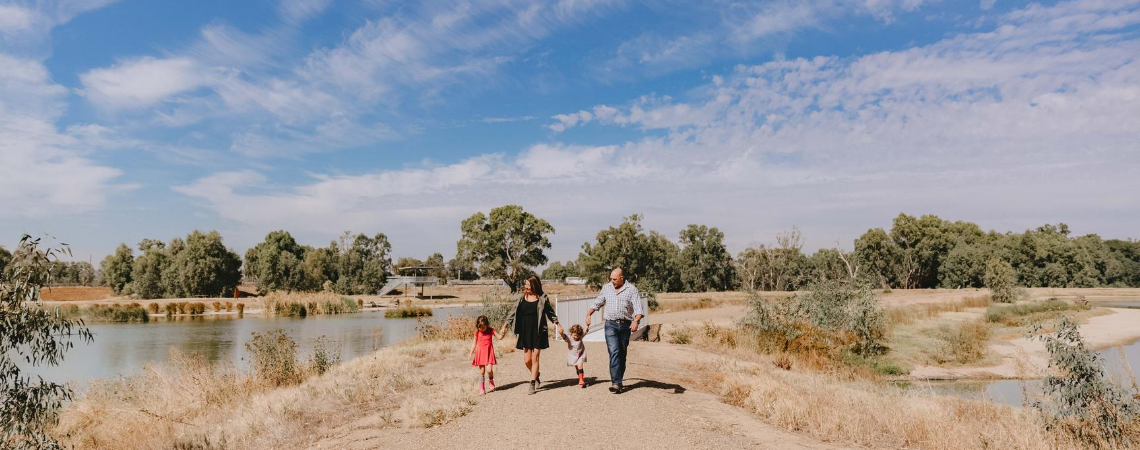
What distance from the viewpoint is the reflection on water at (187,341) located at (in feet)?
69.1

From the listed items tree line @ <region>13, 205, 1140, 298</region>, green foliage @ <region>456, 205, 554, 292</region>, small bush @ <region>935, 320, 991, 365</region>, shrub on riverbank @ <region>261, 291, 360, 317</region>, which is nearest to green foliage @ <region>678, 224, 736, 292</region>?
tree line @ <region>13, 205, 1140, 298</region>

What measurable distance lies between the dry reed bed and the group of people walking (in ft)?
3.17

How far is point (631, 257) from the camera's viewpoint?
72.9 m

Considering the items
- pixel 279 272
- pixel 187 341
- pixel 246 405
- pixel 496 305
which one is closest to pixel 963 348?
pixel 496 305

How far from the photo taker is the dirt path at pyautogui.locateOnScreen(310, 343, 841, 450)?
7684 millimetres

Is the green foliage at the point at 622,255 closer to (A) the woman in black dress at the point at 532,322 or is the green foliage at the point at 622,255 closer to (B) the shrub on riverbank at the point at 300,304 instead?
(B) the shrub on riverbank at the point at 300,304

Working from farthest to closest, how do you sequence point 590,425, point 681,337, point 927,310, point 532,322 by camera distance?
point 927,310, point 681,337, point 532,322, point 590,425

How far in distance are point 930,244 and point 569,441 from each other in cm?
8762

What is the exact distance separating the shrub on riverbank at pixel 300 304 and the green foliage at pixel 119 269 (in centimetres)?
3680

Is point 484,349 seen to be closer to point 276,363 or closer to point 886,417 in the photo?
point 886,417

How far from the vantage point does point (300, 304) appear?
51.4m

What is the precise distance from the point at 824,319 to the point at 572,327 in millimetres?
14278

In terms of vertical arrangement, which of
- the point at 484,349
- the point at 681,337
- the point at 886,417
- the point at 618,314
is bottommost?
the point at 886,417

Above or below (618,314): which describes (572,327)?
below
